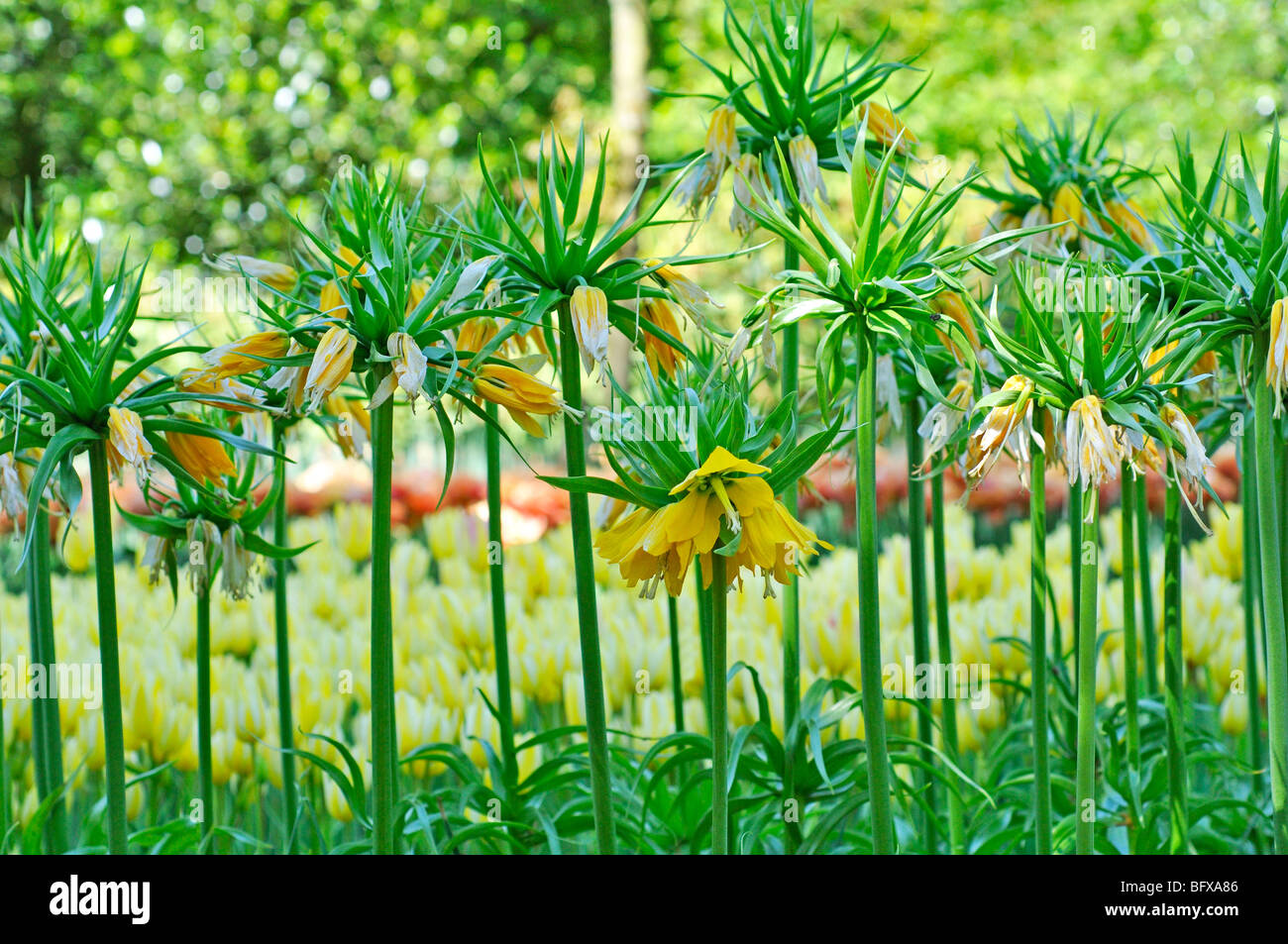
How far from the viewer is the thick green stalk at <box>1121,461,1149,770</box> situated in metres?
1.72

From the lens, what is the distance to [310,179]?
10078 millimetres

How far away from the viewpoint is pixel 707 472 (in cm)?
118

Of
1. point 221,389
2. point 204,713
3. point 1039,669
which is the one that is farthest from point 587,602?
point 204,713

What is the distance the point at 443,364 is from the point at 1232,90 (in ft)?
29.9

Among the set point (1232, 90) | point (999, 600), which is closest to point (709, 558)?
point (999, 600)

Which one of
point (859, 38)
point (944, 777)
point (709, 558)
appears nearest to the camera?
point (709, 558)

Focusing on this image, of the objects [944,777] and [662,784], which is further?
[662,784]

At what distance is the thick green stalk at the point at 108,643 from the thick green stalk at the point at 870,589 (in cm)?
89

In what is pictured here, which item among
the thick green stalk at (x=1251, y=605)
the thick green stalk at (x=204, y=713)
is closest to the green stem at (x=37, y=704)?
the thick green stalk at (x=204, y=713)

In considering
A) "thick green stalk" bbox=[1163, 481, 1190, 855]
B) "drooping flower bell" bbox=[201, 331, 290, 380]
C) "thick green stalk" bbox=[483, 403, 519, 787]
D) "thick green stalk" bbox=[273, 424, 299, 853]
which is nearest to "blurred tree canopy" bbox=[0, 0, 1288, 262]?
"thick green stalk" bbox=[273, 424, 299, 853]

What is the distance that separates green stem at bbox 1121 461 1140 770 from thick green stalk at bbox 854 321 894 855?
554 mm

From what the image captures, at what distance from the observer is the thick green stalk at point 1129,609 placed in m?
1.72

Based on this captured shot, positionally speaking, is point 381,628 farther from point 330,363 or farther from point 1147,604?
point 1147,604
